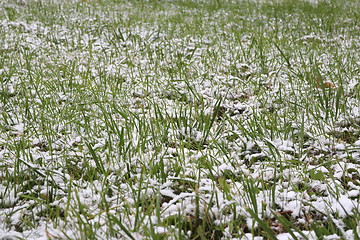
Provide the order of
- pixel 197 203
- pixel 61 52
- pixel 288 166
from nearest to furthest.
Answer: pixel 197 203 → pixel 288 166 → pixel 61 52

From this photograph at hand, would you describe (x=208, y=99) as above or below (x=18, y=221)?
above

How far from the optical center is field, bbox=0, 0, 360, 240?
1.63 meters

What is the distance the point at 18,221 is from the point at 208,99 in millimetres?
2117

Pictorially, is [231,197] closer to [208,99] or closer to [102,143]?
[102,143]

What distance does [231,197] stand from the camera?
1.72 m

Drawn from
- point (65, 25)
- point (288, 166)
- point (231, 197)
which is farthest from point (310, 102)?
point (65, 25)

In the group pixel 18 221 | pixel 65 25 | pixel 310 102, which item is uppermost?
pixel 65 25

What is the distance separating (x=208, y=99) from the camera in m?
3.31

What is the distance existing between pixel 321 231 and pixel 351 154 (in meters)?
0.85

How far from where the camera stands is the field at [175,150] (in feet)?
5.35

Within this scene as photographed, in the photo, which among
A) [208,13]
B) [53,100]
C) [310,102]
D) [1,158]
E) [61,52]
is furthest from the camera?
[208,13]

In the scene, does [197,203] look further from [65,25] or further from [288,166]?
[65,25]

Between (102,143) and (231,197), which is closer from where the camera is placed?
(231,197)

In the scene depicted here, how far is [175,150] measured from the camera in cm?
235
